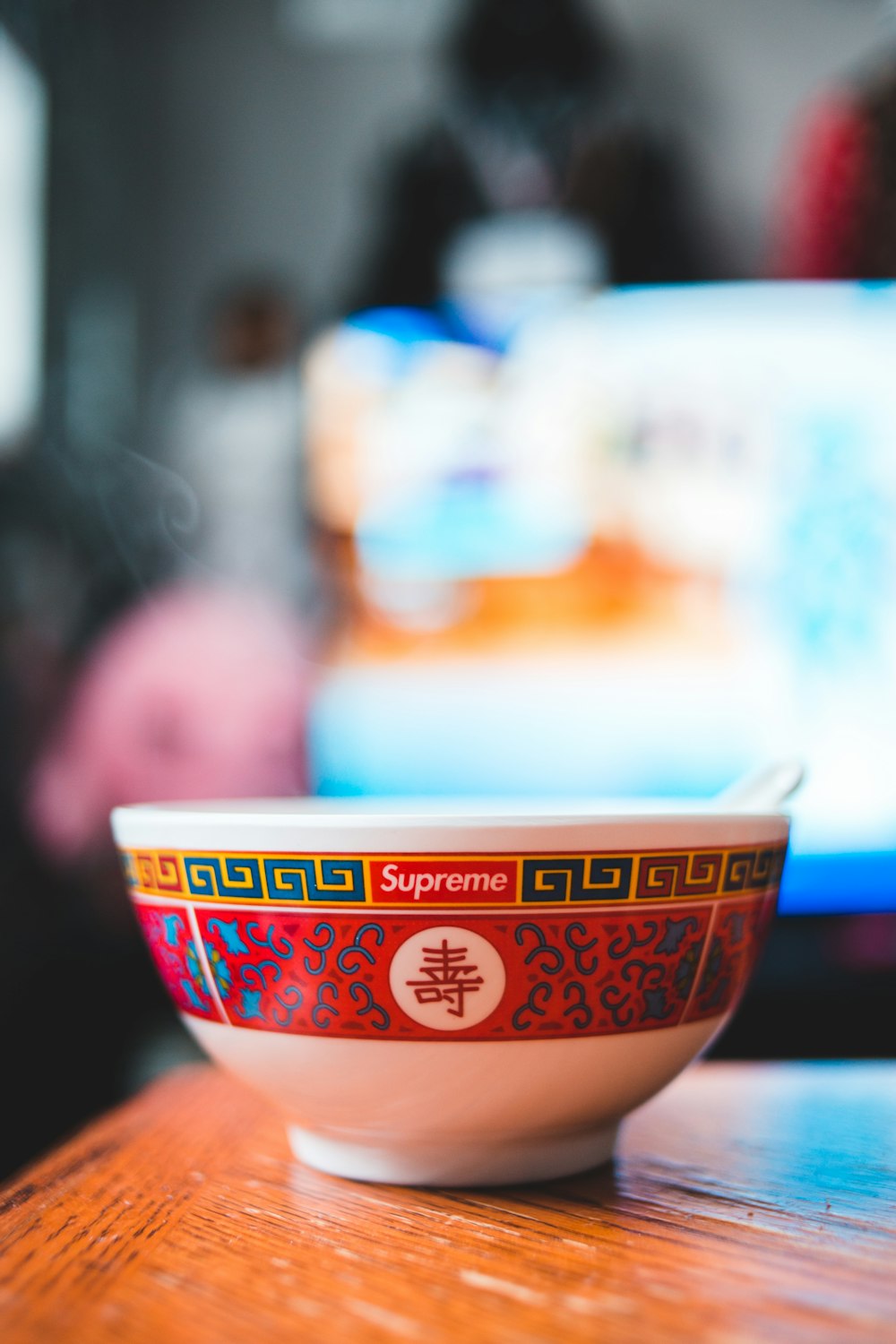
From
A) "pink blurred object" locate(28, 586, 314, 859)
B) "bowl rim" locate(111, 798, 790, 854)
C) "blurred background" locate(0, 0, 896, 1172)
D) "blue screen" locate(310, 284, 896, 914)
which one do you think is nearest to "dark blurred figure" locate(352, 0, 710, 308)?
"blurred background" locate(0, 0, 896, 1172)

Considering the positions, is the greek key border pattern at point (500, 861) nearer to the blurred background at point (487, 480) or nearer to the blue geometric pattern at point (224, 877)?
the blue geometric pattern at point (224, 877)

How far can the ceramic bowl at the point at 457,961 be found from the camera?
0.30 m

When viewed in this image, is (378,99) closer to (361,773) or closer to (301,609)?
(301,609)

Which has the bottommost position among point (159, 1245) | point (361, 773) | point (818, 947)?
point (818, 947)

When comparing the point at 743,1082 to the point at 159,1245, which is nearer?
the point at 159,1245

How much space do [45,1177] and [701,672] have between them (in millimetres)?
1073

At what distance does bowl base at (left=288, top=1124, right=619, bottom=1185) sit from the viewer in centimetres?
32

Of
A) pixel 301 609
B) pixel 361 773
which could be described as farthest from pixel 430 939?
pixel 301 609

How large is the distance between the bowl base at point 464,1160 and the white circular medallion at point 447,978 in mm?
45

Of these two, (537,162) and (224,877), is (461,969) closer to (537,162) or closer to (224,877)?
(224,877)

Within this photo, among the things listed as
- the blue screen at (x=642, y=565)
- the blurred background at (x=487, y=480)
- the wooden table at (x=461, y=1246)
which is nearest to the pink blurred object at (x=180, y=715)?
the blurred background at (x=487, y=480)

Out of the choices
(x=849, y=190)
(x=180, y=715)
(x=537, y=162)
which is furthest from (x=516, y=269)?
(x=180, y=715)

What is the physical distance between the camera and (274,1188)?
0.33 meters

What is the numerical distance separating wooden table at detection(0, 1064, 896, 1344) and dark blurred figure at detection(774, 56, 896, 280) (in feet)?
4.03
